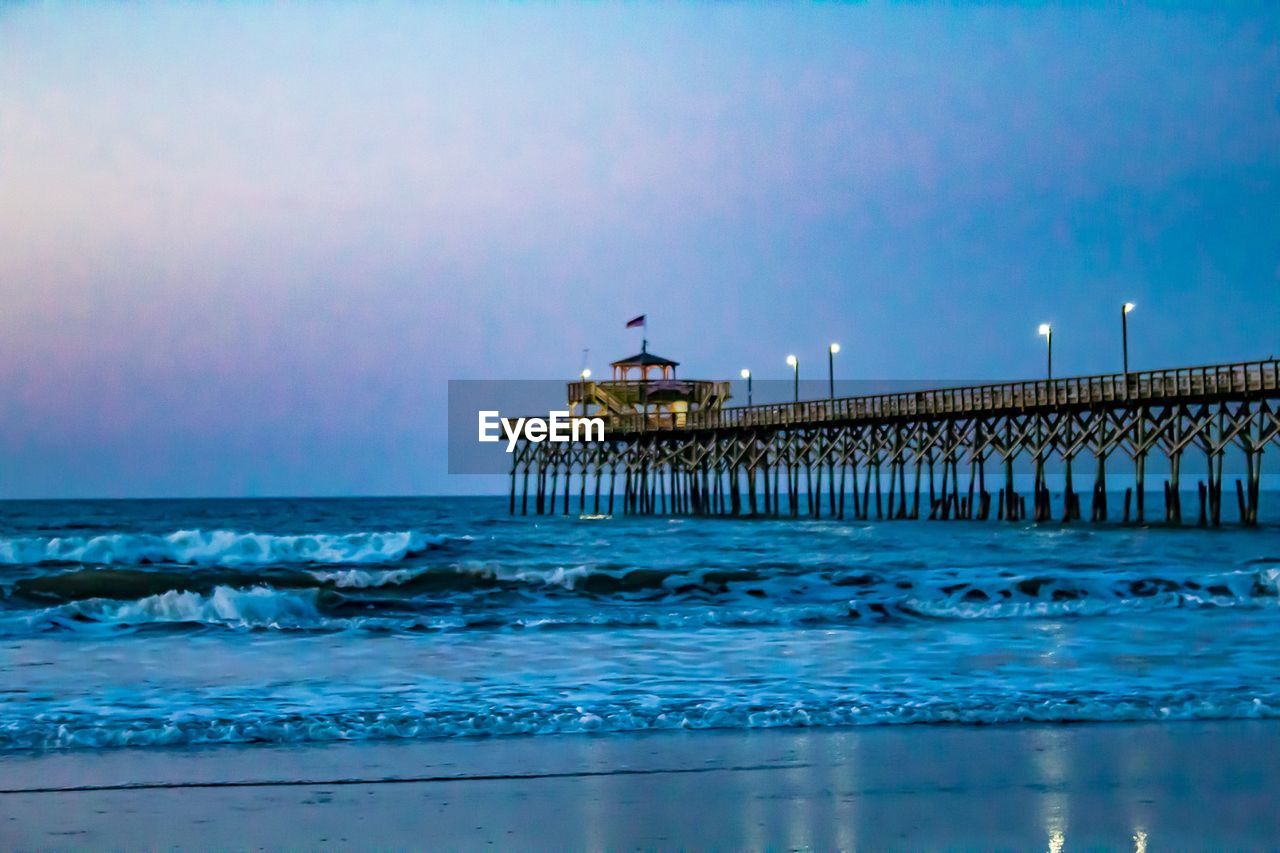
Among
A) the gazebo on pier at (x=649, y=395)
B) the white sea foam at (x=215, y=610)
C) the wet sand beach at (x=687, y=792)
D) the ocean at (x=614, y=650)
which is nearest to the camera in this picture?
the wet sand beach at (x=687, y=792)

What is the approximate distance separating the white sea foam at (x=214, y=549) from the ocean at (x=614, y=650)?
2995 mm

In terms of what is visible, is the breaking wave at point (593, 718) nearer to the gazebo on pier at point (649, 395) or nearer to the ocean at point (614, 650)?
the ocean at point (614, 650)

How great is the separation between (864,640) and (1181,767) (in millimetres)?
5551

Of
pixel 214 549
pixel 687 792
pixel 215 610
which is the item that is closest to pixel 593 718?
pixel 687 792

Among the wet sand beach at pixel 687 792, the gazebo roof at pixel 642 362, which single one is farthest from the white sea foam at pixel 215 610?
the gazebo roof at pixel 642 362

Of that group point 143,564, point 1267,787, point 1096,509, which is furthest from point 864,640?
point 1096,509

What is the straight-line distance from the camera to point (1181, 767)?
625 cm

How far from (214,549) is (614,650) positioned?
21.3m

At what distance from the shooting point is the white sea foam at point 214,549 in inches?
1082

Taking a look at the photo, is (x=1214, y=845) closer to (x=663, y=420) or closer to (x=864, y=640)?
(x=864, y=640)

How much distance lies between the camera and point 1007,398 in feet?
130

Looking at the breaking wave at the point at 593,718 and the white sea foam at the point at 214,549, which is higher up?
the breaking wave at the point at 593,718

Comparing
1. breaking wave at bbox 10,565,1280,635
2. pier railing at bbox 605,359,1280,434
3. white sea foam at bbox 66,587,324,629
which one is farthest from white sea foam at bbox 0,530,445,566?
pier railing at bbox 605,359,1280,434

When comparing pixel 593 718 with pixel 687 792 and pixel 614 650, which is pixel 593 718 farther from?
pixel 614 650
